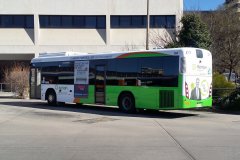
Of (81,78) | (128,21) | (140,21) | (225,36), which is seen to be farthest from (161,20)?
(81,78)

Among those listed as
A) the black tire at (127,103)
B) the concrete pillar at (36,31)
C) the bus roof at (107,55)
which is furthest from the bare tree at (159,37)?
the black tire at (127,103)

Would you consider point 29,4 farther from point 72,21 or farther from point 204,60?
point 204,60

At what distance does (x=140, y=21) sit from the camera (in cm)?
4609

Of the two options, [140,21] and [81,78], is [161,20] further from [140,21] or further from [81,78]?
[81,78]

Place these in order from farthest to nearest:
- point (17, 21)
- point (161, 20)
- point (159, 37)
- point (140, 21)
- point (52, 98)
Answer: point (17, 21) < point (140, 21) < point (161, 20) < point (159, 37) < point (52, 98)

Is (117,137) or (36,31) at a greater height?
(36,31)

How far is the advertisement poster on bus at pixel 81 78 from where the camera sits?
22.4m

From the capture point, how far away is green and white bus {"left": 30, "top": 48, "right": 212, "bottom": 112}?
1820 centimetres

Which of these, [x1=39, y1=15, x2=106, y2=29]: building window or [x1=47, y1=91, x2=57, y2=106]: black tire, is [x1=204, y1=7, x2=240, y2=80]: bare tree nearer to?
[x1=39, y1=15, x2=106, y2=29]: building window

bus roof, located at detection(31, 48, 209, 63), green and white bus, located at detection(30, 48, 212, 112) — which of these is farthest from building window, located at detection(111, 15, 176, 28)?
green and white bus, located at detection(30, 48, 212, 112)

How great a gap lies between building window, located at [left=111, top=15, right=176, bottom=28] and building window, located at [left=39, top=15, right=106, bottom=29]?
4.40ft

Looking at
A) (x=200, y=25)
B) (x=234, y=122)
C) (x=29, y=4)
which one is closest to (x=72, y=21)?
(x=29, y=4)

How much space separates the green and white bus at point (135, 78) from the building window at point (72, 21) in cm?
2191

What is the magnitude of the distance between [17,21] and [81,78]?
86.1 ft
